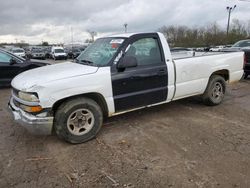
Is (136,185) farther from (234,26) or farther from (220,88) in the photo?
(234,26)

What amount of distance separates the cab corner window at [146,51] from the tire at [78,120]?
1216 mm

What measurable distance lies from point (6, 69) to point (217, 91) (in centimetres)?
716

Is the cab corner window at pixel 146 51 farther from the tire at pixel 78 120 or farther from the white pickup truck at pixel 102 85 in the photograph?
the tire at pixel 78 120

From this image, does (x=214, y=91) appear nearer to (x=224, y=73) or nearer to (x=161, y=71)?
(x=224, y=73)

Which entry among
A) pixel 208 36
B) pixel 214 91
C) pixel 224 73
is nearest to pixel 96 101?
pixel 214 91

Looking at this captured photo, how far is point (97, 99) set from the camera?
13.6ft

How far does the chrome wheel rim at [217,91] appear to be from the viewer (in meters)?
5.81

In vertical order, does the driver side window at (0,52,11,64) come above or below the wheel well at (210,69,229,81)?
above

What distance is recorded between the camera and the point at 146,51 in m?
4.62

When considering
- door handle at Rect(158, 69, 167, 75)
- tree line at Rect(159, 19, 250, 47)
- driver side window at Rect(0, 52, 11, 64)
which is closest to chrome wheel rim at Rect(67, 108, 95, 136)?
door handle at Rect(158, 69, 167, 75)

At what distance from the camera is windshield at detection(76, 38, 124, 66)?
428 cm

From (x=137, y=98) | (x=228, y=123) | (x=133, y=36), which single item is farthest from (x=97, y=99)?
(x=228, y=123)

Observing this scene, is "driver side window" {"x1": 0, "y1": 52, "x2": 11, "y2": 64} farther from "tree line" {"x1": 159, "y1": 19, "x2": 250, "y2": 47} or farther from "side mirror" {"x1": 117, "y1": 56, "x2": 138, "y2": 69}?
"tree line" {"x1": 159, "y1": 19, "x2": 250, "y2": 47}

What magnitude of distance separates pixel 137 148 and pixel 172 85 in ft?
5.56
